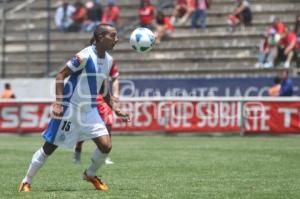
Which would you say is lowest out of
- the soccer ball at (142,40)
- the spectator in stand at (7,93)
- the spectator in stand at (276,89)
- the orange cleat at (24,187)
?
the spectator in stand at (7,93)

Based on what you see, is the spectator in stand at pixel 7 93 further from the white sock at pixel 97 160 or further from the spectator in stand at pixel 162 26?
the white sock at pixel 97 160

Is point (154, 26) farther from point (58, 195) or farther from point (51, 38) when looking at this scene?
point (58, 195)

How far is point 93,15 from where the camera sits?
34.3 m

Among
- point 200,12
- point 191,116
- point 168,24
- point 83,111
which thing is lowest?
point 191,116

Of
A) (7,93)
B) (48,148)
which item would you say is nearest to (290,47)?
(7,93)

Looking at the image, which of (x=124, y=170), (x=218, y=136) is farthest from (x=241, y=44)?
(x=124, y=170)

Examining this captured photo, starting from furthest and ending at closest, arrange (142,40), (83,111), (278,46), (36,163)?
(278,46), (142,40), (83,111), (36,163)

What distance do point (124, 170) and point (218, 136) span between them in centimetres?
1186

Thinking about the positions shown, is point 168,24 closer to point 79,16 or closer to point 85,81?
point 79,16

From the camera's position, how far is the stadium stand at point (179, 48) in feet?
104

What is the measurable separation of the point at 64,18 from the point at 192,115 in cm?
983

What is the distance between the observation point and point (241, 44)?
32.1 meters

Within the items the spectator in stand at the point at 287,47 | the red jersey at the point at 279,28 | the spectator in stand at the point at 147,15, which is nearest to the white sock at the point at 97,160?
the spectator in stand at the point at 287,47

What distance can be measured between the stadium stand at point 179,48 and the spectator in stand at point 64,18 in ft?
0.93
